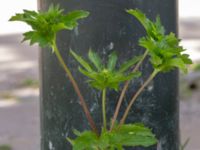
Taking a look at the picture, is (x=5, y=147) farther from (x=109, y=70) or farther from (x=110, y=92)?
(x=109, y=70)

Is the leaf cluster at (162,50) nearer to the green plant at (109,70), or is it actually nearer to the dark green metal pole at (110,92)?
the green plant at (109,70)

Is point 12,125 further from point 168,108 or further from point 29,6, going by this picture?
point 29,6

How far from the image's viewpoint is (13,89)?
21.6 feet

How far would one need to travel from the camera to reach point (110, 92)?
8.90 ft

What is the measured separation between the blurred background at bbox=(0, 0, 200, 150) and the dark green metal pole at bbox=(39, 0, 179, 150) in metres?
2.06

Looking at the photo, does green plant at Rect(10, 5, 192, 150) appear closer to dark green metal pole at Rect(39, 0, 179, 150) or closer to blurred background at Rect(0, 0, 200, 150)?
dark green metal pole at Rect(39, 0, 179, 150)

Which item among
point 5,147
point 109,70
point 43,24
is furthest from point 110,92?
point 5,147

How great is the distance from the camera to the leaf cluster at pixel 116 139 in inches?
85.8

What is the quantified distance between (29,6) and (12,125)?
4.53 m

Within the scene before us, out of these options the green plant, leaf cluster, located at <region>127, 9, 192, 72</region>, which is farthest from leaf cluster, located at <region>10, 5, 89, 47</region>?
leaf cluster, located at <region>127, 9, 192, 72</region>

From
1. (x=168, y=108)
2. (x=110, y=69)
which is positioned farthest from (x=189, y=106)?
(x=110, y=69)

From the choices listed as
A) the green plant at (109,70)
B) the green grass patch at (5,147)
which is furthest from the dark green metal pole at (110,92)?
the green grass patch at (5,147)

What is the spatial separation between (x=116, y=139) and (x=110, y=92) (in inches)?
21.3

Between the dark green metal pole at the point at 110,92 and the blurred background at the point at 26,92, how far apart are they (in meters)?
2.06
